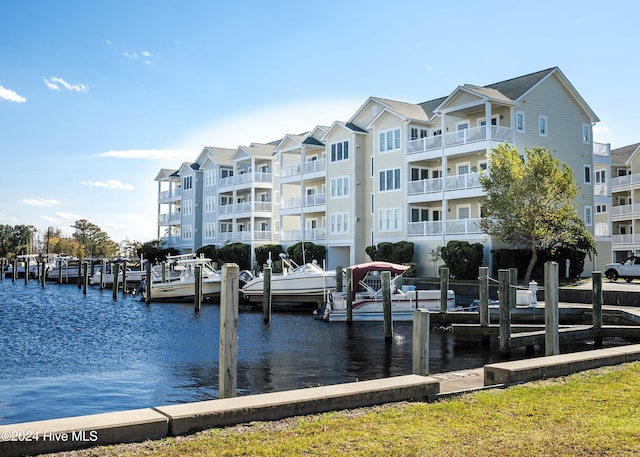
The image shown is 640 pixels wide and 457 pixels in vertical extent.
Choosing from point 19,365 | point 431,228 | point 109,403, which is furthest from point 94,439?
point 431,228

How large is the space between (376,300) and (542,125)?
22734 millimetres

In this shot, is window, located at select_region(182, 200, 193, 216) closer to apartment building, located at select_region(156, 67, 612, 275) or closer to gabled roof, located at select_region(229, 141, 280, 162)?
gabled roof, located at select_region(229, 141, 280, 162)

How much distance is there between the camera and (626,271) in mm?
41656

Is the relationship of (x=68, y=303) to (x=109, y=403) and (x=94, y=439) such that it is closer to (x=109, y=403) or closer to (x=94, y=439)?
(x=109, y=403)

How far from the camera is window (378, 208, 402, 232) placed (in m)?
50.6

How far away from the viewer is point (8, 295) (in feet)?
182

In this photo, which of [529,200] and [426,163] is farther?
[426,163]

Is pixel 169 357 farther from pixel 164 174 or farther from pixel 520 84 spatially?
pixel 164 174

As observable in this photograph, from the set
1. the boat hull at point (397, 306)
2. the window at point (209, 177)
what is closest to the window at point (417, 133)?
the boat hull at point (397, 306)

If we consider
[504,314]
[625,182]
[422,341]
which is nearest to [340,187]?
[625,182]

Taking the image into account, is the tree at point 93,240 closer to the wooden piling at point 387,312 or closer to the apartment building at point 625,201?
the apartment building at point 625,201

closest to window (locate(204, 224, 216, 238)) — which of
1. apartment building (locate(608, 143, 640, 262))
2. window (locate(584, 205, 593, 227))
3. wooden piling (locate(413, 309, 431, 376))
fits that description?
window (locate(584, 205, 593, 227))

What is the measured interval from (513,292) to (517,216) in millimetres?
13340

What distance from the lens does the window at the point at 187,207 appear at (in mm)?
80938
